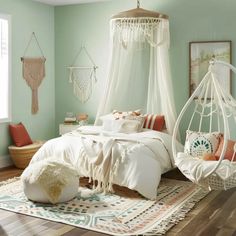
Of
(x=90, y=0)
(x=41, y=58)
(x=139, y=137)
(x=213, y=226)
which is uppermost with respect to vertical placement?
(x=90, y=0)

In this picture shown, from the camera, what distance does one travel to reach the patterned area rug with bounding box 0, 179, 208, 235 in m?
3.67

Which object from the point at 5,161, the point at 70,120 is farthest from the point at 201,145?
the point at 5,161

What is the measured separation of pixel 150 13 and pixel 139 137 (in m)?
1.80

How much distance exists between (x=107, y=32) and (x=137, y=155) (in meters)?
2.86

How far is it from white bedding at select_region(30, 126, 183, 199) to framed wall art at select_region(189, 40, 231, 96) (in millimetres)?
1115

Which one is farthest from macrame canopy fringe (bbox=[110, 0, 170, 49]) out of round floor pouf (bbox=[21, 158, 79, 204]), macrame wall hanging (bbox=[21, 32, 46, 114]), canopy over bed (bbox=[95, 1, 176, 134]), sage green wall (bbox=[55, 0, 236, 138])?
round floor pouf (bbox=[21, 158, 79, 204])

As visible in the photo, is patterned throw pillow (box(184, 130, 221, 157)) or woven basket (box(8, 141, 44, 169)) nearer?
patterned throw pillow (box(184, 130, 221, 157))

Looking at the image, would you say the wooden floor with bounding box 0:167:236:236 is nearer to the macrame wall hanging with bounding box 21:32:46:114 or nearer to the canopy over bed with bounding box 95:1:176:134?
the canopy over bed with bounding box 95:1:176:134

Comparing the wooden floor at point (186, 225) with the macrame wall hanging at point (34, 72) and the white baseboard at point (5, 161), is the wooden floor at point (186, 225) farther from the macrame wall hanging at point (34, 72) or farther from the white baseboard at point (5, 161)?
the macrame wall hanging at point (34, 72)

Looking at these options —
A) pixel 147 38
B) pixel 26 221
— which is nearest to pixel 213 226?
pixel 26 221

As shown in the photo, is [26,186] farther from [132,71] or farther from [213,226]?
[132,71]

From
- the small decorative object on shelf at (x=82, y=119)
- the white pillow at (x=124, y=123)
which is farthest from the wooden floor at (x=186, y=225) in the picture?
the small decorative object on shelf at (x=82, y=119)

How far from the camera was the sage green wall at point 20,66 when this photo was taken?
6391mm

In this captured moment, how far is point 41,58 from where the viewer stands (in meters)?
6.97
